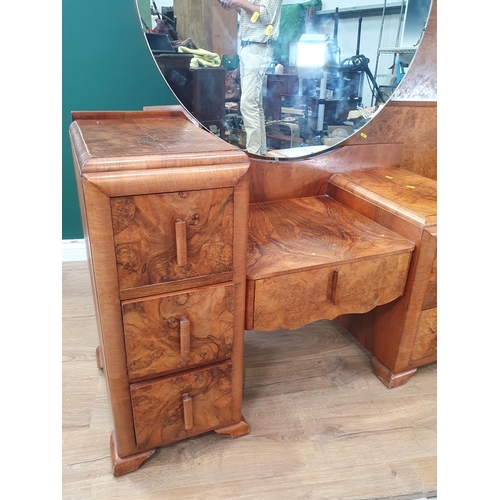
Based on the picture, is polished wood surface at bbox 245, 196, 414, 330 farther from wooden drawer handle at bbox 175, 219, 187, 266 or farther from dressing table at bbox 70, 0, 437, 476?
wooden drawer handle at bbox 175, 219, 187, 266

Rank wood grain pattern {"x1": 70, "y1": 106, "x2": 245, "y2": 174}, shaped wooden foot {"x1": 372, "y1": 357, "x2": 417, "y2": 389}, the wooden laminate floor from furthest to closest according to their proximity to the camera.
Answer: shaped wooden foot {"x1": 372, "y1": 357, "x2": 417, "y2": 389}, the wooden laminate floor, wood grain pattern {"x1": 70, "y1": 106, "x2": 245, "y2": 174}

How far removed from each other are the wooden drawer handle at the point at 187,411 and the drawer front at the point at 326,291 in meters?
0.19

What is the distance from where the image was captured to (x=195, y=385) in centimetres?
88

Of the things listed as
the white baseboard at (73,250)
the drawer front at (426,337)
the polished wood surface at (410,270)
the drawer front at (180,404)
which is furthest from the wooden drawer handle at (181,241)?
the white baseboard at (73,250)

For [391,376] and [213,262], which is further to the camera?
[391,376]

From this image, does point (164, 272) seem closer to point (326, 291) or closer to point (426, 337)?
point (326, 291)

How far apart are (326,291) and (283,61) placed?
2.01 ft

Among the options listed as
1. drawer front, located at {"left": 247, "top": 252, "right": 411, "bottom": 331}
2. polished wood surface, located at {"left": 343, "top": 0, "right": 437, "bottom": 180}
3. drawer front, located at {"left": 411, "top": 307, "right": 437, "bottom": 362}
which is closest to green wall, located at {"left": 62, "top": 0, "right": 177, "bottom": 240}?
polished wood surface, located at {"left": 343, "top": 0, "right": 437, "bottom": 180}

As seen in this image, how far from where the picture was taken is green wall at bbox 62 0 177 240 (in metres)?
1.29

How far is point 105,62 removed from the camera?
53.3 inches

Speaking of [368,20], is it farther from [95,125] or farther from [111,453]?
[111,453]

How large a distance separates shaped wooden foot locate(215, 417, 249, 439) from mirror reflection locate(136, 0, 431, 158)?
2.32 ft

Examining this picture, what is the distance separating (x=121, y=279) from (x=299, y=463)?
590 mm

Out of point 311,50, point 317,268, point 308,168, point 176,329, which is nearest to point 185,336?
point 176,329
